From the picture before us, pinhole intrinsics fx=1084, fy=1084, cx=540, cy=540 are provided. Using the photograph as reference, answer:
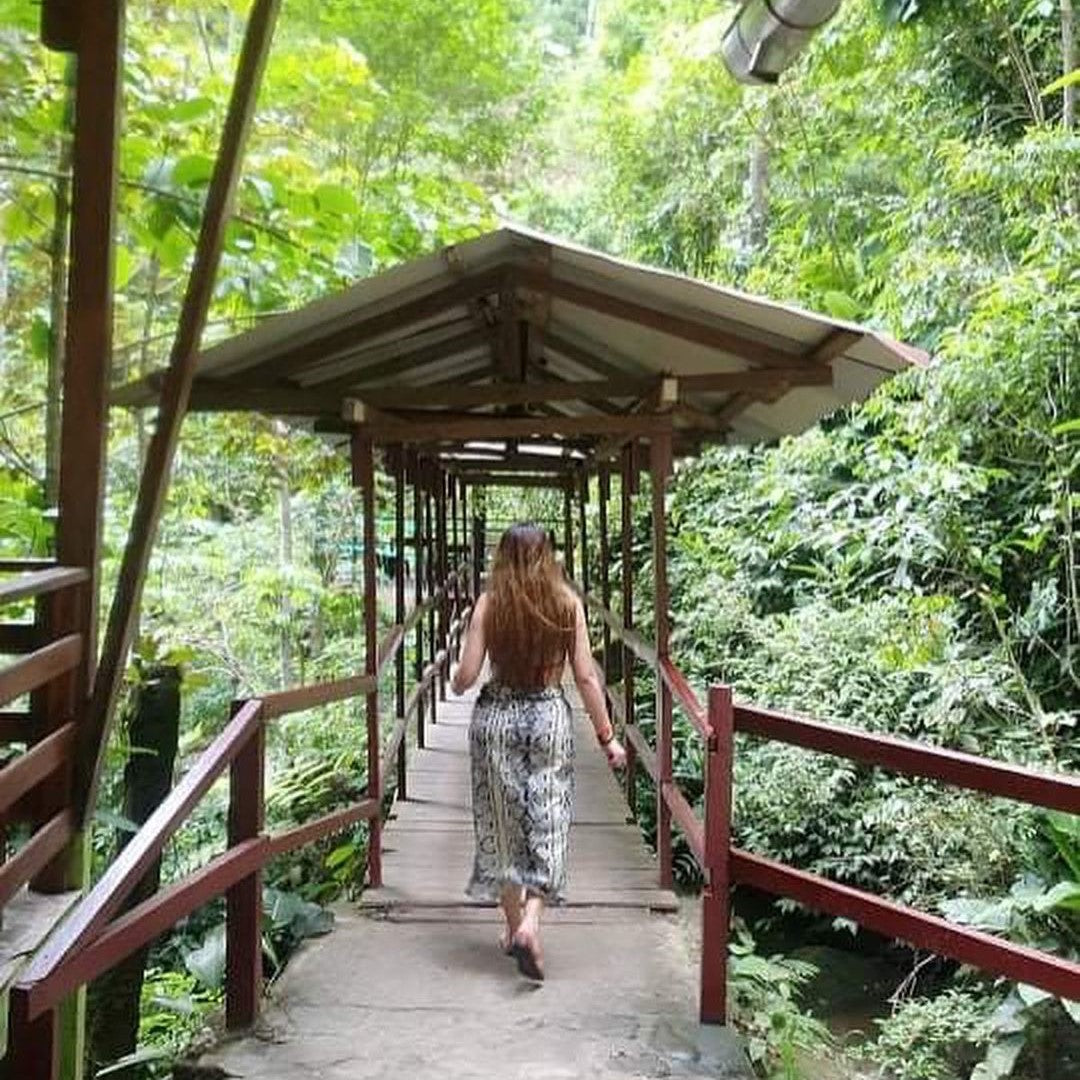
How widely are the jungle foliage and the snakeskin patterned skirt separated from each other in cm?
86

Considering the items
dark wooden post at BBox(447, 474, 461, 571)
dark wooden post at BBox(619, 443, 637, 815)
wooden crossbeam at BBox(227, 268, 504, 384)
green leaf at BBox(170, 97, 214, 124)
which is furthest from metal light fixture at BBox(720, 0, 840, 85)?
dark wooden post at BBox(447, 474, 461, 571)

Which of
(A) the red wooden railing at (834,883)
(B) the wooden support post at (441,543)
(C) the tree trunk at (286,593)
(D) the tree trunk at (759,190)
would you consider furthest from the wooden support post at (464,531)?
(A) the red wooden railing at (834,883)

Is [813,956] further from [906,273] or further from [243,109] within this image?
[243,109]

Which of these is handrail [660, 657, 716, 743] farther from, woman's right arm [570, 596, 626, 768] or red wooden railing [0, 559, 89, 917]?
red wooden railing [0, 559, 89, 917]

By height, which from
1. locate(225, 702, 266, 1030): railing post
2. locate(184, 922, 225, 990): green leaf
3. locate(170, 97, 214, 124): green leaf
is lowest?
locate(184, 922, 225, 990): green leaf

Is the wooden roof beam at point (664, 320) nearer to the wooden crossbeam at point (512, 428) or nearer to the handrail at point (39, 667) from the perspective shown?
the wooden crossbeam at point (512, 428)

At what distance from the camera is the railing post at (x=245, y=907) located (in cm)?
326

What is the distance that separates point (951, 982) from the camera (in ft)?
18.4

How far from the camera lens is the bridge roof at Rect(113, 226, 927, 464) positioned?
3.84 meters

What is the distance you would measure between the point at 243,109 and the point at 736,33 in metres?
4.34

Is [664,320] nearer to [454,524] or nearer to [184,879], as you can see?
[184,879]

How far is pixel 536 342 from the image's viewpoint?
5.52m

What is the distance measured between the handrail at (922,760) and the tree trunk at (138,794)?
95.4 inches

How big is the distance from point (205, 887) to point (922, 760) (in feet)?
6.33
